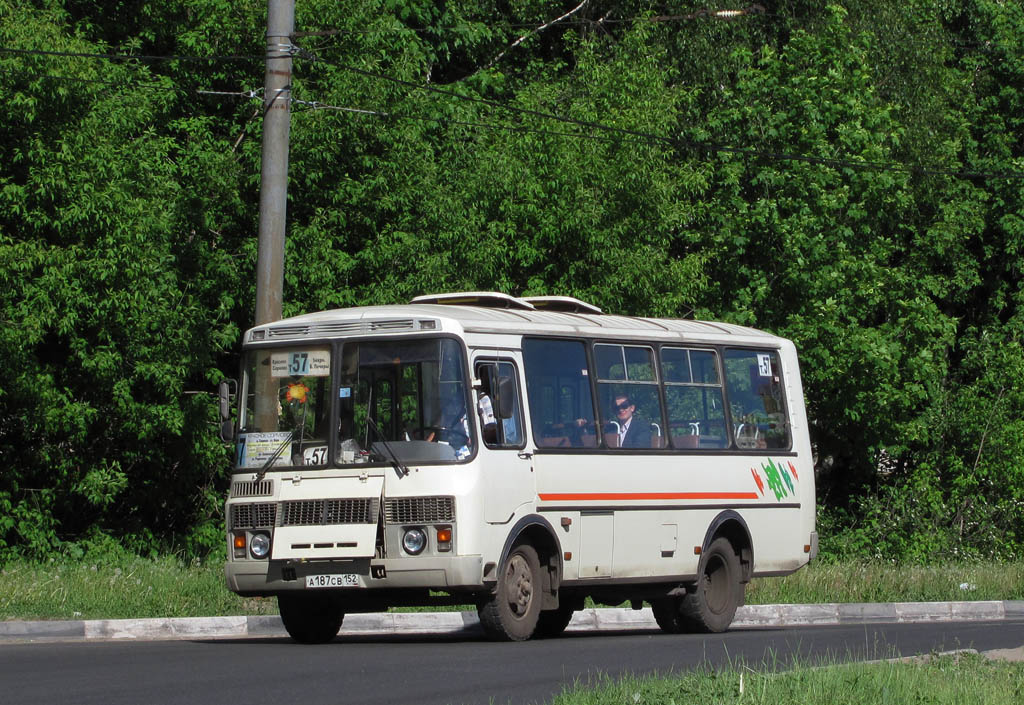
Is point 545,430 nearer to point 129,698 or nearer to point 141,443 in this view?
point 129,698

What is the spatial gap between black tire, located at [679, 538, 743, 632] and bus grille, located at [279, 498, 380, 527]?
4.47 metres

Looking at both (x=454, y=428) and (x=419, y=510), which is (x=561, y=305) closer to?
(x=454, y=428)

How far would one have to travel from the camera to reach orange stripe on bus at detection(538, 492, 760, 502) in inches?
554

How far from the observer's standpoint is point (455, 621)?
16.1 m

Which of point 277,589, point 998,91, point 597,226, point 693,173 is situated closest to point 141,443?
point 597,226

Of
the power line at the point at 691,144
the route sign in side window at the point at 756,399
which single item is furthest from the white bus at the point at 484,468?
the power line at the point at 691,144

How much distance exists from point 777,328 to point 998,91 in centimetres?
828

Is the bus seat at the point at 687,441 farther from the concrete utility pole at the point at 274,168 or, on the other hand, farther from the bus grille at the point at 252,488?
the bus grille at the point at 252,488

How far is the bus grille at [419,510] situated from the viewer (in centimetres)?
1270

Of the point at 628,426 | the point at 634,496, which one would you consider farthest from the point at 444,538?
the point at 628,426

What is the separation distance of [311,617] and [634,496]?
321cm

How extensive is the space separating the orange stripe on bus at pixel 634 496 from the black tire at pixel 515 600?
1.78 feet

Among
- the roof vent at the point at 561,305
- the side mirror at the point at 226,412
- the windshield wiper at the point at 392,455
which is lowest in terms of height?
the windshield wiper at the point at 392,455

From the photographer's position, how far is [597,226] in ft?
74.8
